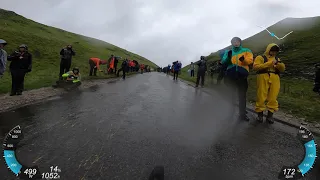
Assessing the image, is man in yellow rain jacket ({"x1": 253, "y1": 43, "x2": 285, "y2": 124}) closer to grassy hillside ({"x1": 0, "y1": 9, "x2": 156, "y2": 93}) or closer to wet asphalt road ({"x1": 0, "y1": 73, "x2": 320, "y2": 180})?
wet asphalt road ({"x1": 0, "y1": 73, "x2": 320, "y2": 180})

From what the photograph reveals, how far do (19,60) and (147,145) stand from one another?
8.08 metres

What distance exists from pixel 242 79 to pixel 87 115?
13.9 feet

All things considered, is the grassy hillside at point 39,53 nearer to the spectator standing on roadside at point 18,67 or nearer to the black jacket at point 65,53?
the spectator standing on roadside at point 18,67

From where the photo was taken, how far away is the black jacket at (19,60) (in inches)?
377

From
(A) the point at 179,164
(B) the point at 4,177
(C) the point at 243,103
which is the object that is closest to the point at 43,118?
(B) the point at 4,177

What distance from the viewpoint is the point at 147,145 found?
4.06m

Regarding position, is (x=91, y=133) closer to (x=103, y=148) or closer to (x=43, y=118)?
(x=103, y=148)

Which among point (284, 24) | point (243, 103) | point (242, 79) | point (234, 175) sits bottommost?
point (234, 175)

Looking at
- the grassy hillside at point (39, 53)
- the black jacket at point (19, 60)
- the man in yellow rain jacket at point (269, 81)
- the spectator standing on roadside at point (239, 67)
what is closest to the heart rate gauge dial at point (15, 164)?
the spectator standing on roadside at point (239, 67)

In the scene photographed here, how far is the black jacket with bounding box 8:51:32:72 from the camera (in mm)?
9577

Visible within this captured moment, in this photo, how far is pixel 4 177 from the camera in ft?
9.07

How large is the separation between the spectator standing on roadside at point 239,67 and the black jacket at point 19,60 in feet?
25.5
